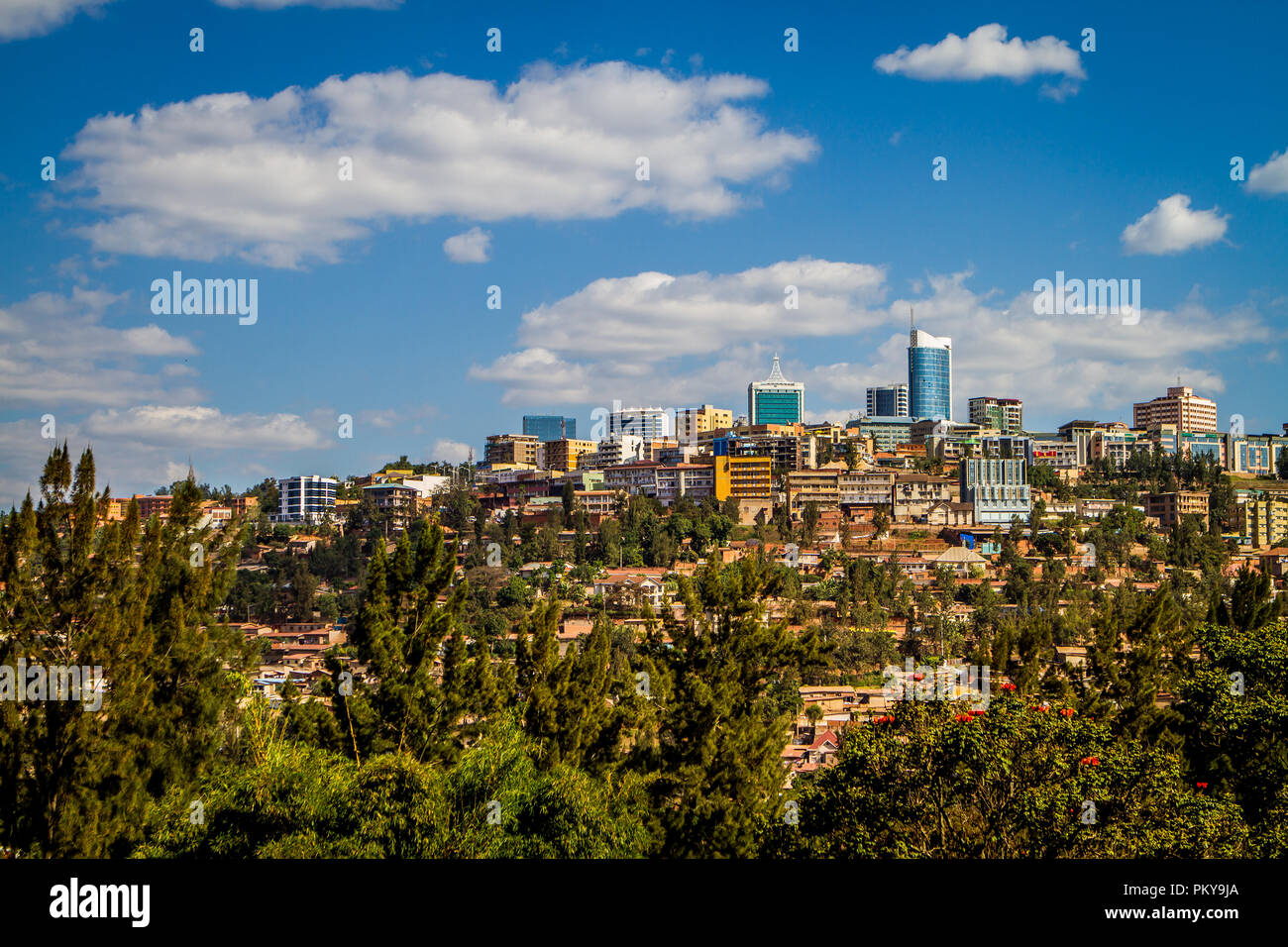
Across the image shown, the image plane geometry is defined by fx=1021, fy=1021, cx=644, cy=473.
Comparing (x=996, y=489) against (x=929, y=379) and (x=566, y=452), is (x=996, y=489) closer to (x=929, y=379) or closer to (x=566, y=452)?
(x=566, y=452)

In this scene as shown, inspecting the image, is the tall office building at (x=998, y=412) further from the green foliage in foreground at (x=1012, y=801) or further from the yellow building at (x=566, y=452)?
the green foliage in foreground at (x=1012, y=801)

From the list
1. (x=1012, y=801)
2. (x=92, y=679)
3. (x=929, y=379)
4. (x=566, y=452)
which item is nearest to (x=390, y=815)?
(x=92, y=679)

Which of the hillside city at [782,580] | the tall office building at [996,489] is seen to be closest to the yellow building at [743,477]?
the hillside city at [782,580]

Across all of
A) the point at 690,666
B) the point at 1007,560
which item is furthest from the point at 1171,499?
the point at 690,666

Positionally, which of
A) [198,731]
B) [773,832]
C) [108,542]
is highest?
[108,542]

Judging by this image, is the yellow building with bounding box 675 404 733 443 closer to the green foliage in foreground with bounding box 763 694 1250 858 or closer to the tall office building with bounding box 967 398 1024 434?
the tall office building with bounding box 967 398 1024 434
